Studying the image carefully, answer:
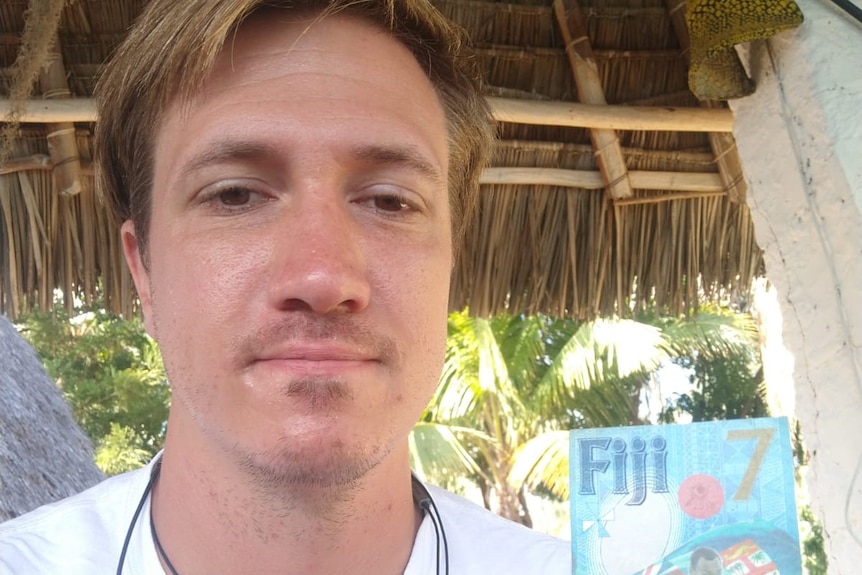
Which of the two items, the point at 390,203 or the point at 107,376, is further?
the point at 107,376

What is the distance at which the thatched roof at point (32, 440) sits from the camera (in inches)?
117

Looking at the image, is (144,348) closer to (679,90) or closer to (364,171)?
(679,90)

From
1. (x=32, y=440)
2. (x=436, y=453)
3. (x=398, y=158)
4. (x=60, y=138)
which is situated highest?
(x=60, y=138)

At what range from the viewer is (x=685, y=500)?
0.81 m

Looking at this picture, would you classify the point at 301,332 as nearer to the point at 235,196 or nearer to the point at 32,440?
the point at 235,196

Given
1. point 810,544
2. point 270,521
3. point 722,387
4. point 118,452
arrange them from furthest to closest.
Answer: point 722,387
point 118,452
point 810,544
point 270,521

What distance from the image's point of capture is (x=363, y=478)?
963 millimetres

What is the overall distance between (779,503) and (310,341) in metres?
0.50

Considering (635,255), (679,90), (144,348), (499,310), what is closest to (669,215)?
(635,255)

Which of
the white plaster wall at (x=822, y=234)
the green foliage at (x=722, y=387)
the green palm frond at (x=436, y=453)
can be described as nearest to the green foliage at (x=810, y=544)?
the green foliage at (x=722, y=387)

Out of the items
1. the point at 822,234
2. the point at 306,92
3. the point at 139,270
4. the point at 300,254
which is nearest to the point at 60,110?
the point at 139,270

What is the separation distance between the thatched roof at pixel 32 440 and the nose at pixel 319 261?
7.38 feet

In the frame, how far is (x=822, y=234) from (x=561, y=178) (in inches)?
51.2

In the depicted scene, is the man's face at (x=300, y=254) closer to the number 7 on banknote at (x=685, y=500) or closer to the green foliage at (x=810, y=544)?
the number 7 on banknote at (x=685, y=500)
